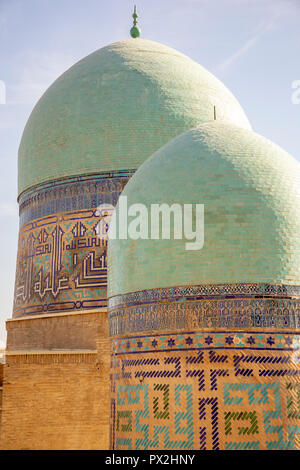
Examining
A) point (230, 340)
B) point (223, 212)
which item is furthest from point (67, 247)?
point (230, 340)

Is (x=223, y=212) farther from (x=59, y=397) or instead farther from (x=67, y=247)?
(x=67, y=247)

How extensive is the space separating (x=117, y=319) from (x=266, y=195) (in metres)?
2.41

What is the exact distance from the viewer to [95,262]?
1102 cm

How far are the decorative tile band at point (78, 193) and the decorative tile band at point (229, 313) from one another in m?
4.09

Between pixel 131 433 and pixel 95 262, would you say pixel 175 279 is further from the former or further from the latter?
pixel 95 262

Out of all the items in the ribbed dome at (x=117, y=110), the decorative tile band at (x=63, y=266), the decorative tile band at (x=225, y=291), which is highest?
the ribbed dome at (x=117, y=110)

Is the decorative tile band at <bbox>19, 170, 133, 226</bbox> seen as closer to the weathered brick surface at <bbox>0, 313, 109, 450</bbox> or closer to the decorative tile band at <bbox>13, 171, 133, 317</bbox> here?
the decorative tile band at <bbox>13, 171, 133, 317</bbox>

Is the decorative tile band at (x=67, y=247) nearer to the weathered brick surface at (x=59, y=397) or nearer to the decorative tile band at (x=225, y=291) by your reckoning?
the weathered brick surface at (x=59, y=397)

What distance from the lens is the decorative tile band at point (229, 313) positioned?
285 inches

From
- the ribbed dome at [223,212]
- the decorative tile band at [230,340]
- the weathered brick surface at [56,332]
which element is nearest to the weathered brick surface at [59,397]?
the weathered brick surface at [56,332]

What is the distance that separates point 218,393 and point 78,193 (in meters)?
5.45

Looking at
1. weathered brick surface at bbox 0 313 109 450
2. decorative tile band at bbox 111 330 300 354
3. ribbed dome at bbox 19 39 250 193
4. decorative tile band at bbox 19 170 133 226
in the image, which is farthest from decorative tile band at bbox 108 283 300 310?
ribbed dome at bbox 19 39 250 193

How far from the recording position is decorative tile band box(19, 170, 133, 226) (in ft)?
37.2
